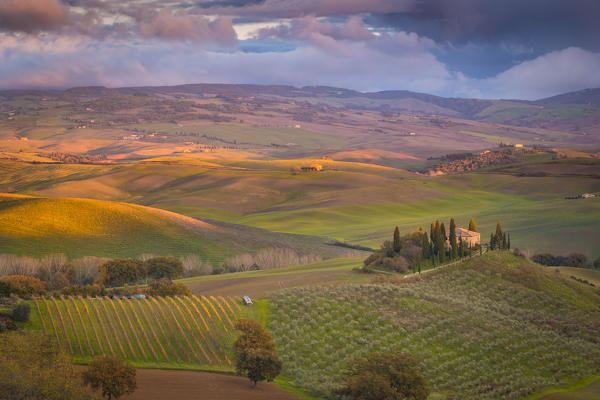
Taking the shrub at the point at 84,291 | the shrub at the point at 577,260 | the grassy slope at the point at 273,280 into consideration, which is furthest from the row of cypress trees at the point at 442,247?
the shrub at the point at 84,291

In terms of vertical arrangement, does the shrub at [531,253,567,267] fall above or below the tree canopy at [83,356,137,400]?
below

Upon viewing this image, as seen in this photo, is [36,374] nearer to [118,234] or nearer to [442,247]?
[442,247]

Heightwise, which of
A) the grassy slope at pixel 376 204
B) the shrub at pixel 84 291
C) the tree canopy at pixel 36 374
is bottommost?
the grassy slope at pixel 376 204

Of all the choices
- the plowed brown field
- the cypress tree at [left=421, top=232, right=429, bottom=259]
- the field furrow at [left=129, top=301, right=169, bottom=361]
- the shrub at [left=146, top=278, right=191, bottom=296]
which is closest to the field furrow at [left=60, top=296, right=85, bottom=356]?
the field furrow at [left=129, top=301, right=169, bottom=361]

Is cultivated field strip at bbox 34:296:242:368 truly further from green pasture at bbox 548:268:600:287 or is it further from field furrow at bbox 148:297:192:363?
green pasture at bbox 548:268:600:287

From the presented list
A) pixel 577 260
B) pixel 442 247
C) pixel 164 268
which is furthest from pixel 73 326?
pixel 577 260

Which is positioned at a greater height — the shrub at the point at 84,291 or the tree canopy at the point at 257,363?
the tree canopy at the point at 257,363

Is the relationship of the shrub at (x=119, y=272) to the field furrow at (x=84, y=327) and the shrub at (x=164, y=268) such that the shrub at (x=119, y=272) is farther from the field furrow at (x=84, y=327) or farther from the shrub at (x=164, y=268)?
the field furrow at (x=84, y=327)
